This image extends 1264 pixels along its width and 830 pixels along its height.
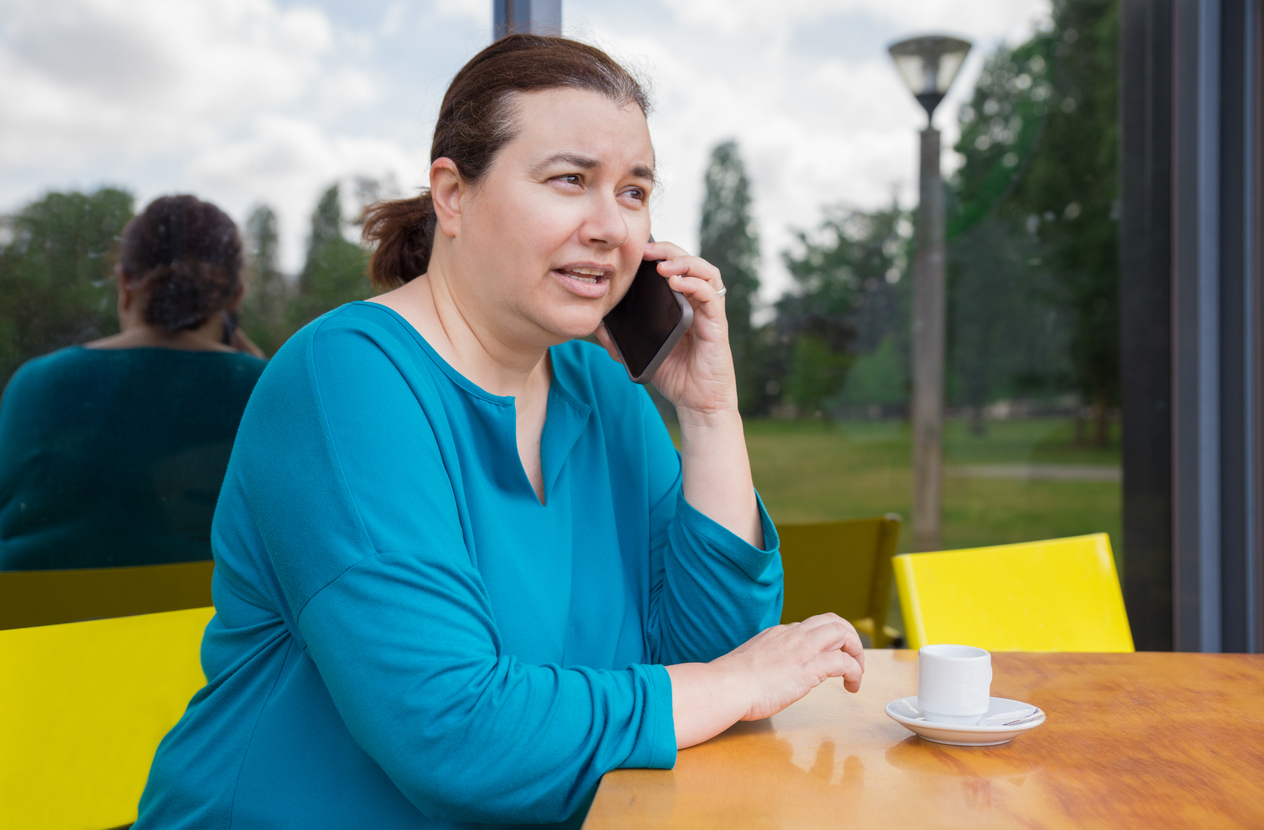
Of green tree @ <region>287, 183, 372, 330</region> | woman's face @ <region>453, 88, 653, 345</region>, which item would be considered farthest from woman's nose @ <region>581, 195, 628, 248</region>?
green tree @ <region>287, 183, 372, 330</region>

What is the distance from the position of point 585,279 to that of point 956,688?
0.67 metres

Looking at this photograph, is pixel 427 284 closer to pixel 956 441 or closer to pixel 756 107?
pixel 756 107

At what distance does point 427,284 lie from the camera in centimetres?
128

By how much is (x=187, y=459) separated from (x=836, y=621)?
1.53 metres

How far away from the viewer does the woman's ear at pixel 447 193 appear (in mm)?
1211

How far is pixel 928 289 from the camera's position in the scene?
279cm

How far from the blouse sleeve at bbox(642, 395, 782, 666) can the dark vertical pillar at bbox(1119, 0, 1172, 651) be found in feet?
6.55

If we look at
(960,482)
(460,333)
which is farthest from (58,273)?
(960,482)

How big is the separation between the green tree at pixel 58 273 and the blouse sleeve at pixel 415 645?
1268 millimetres

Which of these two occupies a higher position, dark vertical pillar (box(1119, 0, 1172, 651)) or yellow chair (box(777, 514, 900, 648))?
dark vertical pillar (box(1119, 0, 1172, 651))

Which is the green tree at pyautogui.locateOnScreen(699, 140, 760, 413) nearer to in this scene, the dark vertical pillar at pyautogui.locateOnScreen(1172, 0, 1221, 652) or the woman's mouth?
the dark vertical pillar at pyautogui.locateOnScreen(1172, 0, 1221, 652)

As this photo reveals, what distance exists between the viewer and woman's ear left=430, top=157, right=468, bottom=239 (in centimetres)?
121

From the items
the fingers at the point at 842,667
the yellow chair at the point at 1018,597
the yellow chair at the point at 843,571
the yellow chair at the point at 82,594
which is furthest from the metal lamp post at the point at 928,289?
the yellow chair at the point at 82,594

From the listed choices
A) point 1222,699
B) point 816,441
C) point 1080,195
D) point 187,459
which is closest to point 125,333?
point 187,459
